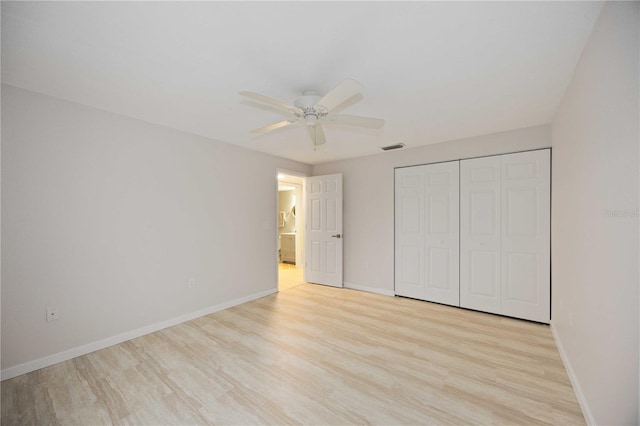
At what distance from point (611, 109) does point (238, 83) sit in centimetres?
234

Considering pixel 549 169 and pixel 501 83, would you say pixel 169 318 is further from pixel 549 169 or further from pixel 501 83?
pixel 549 169

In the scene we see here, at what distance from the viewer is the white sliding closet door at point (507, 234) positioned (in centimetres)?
318

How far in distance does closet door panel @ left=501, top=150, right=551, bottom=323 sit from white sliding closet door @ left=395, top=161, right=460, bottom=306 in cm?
59

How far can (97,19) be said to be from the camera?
144cm

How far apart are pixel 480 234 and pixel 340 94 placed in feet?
9.87

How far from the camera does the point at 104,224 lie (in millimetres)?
2664

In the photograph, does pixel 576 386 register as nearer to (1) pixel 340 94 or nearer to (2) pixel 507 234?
(2) pixel 507 234

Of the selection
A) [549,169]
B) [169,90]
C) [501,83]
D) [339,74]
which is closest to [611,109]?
[501,83]

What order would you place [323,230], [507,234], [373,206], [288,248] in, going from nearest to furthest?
[507,234], [373,206], [323,230], [288,248]

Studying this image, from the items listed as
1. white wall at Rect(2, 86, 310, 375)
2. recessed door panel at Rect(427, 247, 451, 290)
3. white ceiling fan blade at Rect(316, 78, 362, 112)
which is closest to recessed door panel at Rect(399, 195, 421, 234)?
recessed door panel at Rect(427, 247, 451, 290)

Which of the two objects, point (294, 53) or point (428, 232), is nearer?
point (294, 53)

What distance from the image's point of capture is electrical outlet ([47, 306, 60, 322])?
232cm

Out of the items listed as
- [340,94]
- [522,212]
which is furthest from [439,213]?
[340,94]

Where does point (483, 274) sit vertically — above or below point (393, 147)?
below
